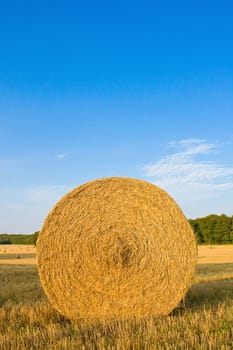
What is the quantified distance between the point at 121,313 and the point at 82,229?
1.37 m

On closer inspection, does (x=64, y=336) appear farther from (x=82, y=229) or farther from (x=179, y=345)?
(x=82, y=229)

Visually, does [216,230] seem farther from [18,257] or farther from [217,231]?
[18,257]

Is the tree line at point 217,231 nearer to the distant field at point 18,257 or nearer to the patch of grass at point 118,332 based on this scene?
the distant field at point 18,257

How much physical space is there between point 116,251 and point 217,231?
46663 millimetres

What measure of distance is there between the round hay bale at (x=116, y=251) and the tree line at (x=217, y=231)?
4567 centimetres

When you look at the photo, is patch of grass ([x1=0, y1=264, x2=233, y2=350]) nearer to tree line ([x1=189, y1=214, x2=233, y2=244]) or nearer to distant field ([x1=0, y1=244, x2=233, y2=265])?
distant field ([x1=0, y1=244, x2=233, y2=265])

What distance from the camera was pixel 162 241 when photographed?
6.75 metres

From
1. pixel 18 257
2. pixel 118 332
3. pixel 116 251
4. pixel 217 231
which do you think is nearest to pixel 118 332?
pixel 118 332

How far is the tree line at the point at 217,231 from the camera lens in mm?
51375

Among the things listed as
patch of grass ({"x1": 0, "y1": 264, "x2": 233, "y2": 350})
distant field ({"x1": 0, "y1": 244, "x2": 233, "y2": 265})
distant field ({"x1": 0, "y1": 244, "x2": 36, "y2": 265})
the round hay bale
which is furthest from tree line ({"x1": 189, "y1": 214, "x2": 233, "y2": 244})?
patch of grass ({"x1": 0, "y1": 264, "x2": 233, "y2": 350})

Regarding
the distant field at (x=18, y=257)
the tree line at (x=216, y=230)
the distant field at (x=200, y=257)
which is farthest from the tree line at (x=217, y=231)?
the distant field at (x=18, y=257)

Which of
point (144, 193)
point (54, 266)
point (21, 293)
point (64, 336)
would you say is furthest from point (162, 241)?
point (21, 293)

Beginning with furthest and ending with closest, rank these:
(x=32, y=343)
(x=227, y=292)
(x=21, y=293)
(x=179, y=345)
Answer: (x=21, y=293), (x=227, y=292), (x=32, y=343), (x=179, y=345)

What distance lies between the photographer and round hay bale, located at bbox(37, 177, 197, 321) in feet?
21.5
